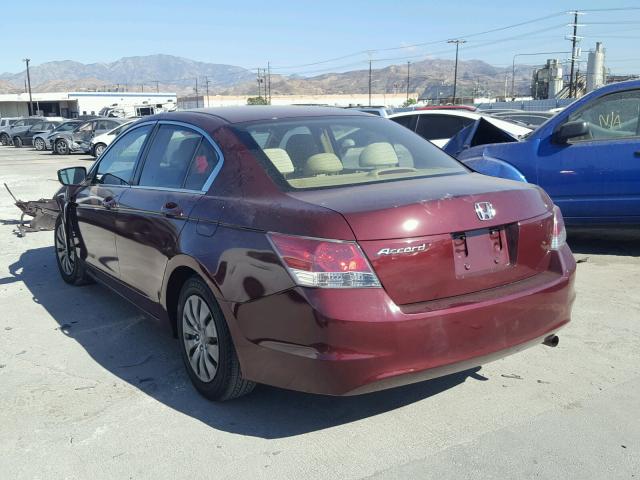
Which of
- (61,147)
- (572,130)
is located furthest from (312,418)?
(61,147)

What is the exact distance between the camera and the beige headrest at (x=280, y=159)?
11.6 feet

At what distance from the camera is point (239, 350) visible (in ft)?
10.7

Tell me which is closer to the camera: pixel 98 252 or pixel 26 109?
pixel 98 252

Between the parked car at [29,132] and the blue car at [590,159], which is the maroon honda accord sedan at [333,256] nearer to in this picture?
the blue car at [590,159]

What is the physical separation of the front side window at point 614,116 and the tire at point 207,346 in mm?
4916

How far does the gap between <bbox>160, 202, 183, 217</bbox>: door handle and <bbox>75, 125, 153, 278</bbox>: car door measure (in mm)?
858

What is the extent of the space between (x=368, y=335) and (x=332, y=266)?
13.8 inches

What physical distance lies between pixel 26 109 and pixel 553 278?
105 metres

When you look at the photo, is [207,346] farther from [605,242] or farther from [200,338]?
[605,242]

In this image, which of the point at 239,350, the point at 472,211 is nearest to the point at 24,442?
the point at 239,350

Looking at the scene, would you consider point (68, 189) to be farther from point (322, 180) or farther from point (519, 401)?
point (519, 401)

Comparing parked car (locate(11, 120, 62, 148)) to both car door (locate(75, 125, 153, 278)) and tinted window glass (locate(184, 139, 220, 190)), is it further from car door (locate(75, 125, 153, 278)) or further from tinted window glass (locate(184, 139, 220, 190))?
tinted window glass (locate(184, 139, 220, 190))

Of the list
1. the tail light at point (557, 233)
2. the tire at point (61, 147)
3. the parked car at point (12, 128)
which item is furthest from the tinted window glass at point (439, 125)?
the parked car at point (12, 128)

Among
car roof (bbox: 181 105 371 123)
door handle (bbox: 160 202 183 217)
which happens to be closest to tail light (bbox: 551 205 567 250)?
car roof (bbox: 181 105 371 123)
